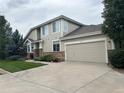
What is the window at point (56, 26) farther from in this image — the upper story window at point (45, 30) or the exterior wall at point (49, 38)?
the upper story window at point (45, 30)

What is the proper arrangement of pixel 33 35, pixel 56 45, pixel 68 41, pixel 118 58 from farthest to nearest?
pixel 33 35 < pixel 56 45 < pixel 68 41 < pixel 118 58

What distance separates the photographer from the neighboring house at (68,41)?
17.5 meters

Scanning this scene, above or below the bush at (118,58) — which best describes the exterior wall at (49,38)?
above

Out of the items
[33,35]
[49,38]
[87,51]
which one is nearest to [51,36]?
[49,38]

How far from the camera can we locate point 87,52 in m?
18.7

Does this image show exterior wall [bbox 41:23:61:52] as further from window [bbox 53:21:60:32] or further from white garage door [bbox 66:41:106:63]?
white garage door [bbox 66:41:106:63]

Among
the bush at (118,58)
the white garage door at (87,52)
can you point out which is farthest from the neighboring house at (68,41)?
the bush at (118,58)

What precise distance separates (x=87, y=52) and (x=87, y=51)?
0.11 m

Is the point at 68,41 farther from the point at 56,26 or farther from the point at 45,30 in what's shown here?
the point at 45,30

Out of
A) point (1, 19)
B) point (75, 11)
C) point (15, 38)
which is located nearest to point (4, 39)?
point (1, 19)

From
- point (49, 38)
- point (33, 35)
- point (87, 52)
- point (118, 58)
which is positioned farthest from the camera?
point (33, 35)

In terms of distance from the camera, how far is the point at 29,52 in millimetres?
30219

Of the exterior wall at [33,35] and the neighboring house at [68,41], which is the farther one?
the exterior wall at [33,35]

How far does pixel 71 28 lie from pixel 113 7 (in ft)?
34.9
